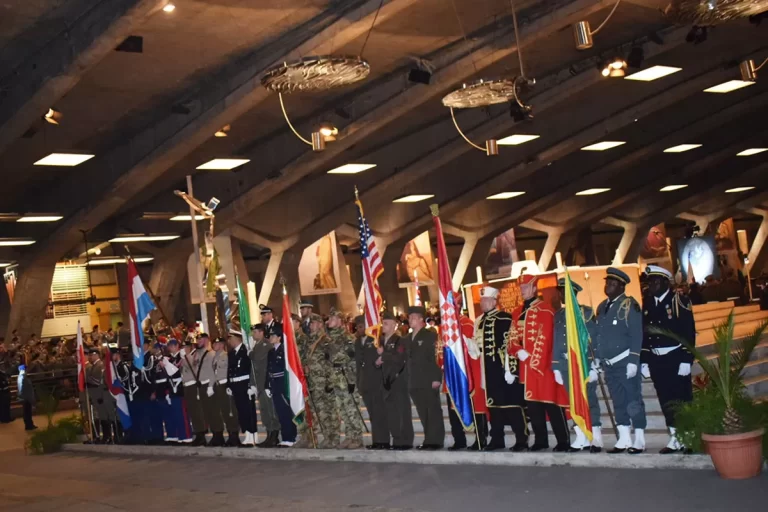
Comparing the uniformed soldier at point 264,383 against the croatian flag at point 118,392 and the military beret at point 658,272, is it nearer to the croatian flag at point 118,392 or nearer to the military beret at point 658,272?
the croatian flag at point 118,392

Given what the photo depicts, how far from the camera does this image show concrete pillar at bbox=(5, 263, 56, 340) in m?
29.2

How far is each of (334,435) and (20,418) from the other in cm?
1504

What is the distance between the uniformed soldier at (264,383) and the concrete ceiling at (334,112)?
5.04 meters

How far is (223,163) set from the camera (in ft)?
84.3

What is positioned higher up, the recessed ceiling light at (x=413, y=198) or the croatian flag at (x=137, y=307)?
the recessed ceiling light at (x=413, y=198)

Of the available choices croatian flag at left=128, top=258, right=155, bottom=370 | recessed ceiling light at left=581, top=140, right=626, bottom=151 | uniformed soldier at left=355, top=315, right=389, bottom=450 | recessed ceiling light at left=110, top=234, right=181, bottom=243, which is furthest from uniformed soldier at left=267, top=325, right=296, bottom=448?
recessed ceiling light at left=581, top=140, right=626, bottom=151

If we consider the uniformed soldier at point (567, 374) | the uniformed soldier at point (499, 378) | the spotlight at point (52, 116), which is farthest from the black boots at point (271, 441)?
the spotlight at point (52, 116)

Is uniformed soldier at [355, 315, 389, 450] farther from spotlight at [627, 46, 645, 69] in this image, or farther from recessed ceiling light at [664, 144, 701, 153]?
recessed ceiling light at [664, 144, 701, 153]

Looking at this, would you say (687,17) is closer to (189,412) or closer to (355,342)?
(355,342)

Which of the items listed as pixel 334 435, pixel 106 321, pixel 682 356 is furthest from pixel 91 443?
pixel 106 321

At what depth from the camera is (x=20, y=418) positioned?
81.0ft

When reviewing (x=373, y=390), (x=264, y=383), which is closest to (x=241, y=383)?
(x=264, y=383)

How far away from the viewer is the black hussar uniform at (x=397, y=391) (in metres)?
11.4

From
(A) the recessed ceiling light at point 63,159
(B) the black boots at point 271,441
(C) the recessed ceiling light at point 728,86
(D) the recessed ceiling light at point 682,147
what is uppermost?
(D) the recessed ceiling light at point 682,147
